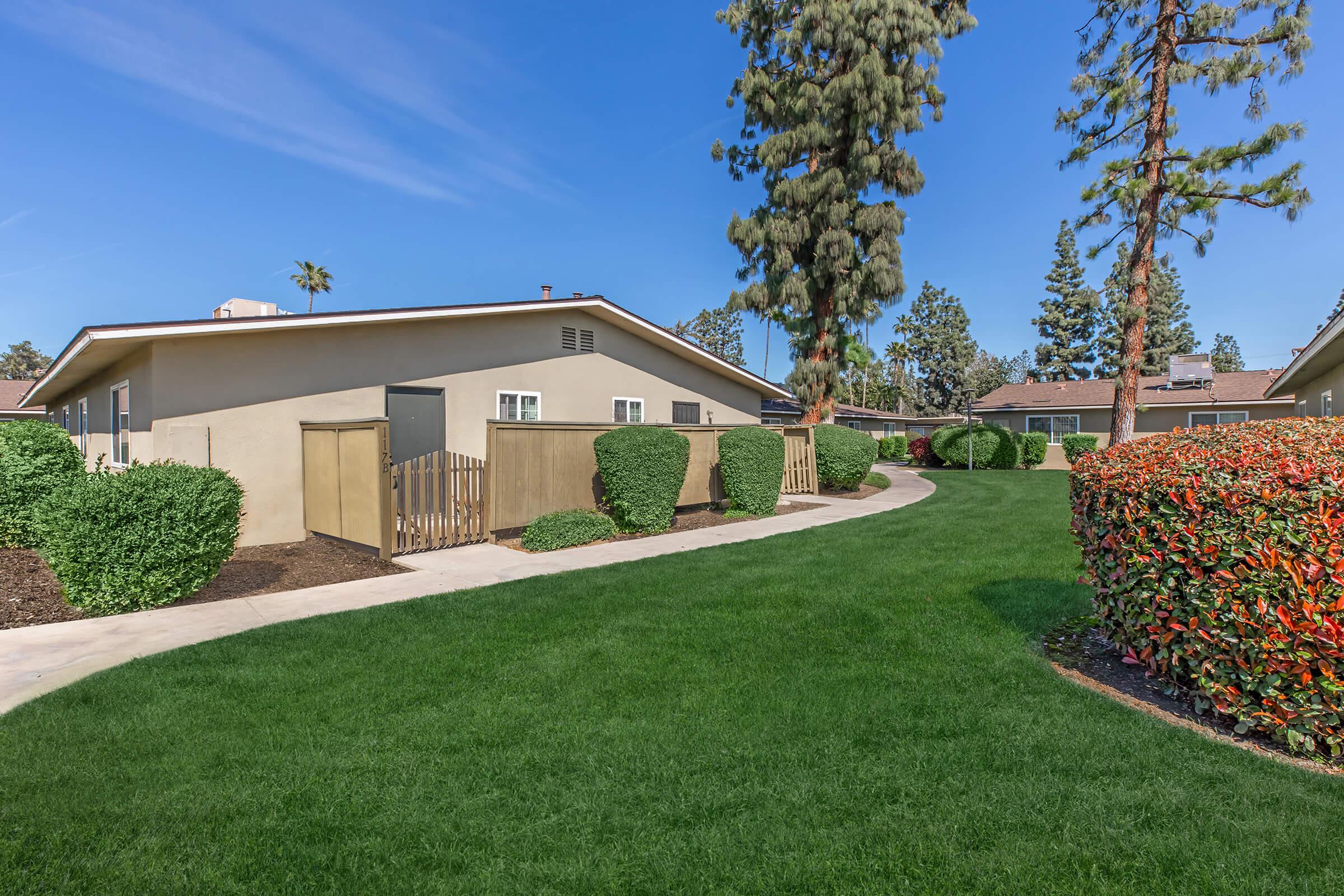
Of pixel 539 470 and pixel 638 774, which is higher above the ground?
pixel 539 470

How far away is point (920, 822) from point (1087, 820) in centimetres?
67

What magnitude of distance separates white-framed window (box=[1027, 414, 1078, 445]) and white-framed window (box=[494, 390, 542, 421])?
2549cm

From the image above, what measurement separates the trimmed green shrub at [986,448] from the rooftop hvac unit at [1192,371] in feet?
27.5

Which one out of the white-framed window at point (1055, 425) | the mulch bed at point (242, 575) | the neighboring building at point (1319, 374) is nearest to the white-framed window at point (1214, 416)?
the white-framed window at point (1055, 425)

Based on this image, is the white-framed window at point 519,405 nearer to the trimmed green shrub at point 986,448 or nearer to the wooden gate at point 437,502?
the wooden gate at point 437,502

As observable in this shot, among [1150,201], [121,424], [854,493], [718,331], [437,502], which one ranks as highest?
[718,331]

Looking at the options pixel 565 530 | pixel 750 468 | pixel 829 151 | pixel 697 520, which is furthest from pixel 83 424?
pixel 829 151

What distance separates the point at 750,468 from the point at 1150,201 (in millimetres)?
10600

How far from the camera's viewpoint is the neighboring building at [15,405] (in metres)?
23.6

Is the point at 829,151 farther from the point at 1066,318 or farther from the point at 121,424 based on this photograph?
the point at 1066,318

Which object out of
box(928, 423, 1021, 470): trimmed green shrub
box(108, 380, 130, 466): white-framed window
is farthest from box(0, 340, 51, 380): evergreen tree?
box(928, 423, 1021, 470): trimmed green shrub

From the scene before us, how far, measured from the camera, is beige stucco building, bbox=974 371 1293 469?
2534 centimetres

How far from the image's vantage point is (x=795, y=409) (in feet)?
93.1

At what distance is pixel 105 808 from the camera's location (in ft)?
8.67
